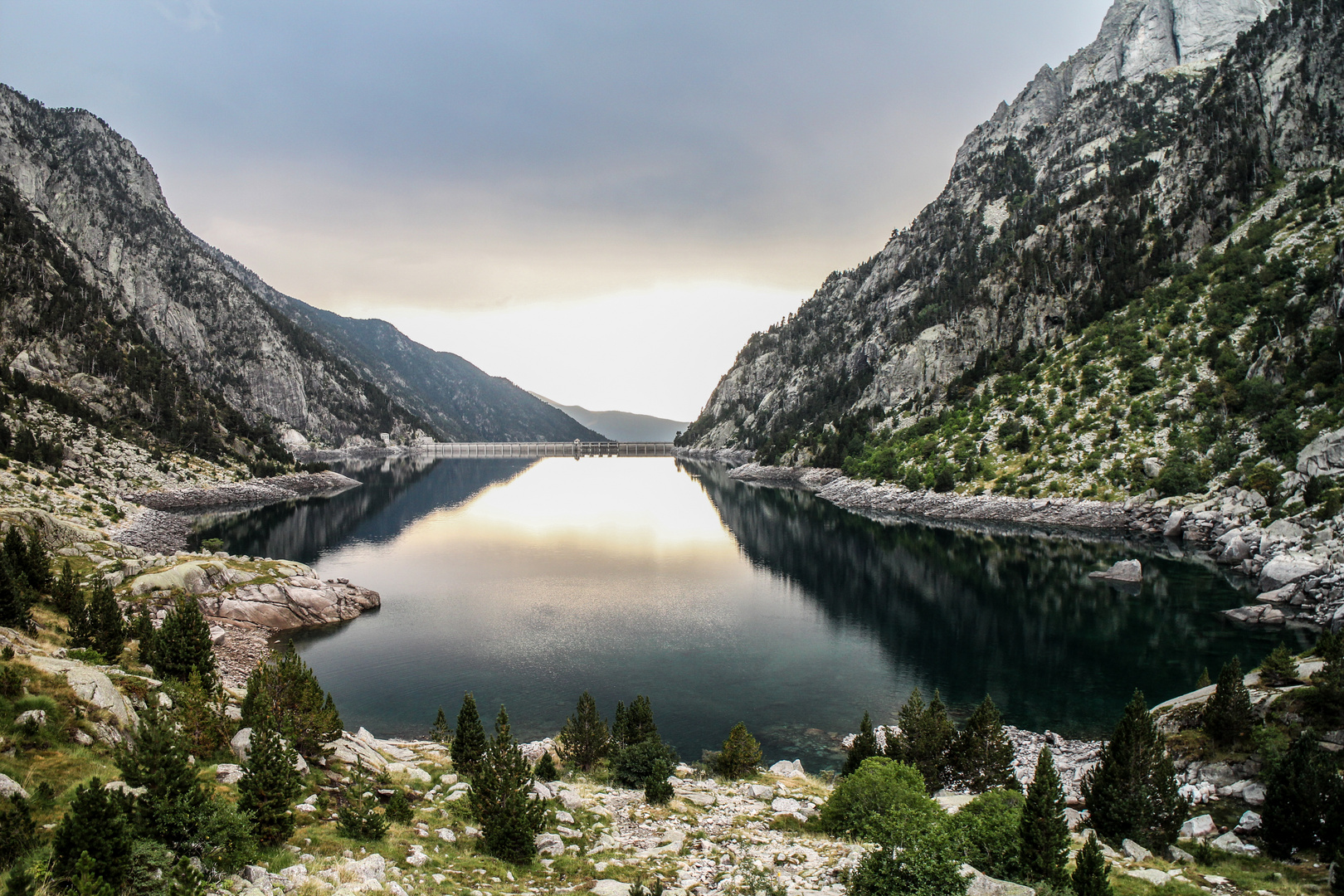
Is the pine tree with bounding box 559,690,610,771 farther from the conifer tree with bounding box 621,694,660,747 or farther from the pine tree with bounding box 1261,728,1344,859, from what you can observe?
the pine tree with bounding box 1261,728,1344,859

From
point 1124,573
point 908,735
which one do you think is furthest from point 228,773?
point 1124,573

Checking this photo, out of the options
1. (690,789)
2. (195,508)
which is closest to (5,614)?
(690,789)

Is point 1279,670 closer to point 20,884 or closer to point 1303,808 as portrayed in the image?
point 1303,808

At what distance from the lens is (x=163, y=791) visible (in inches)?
520

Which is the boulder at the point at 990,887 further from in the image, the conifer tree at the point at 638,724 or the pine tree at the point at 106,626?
the pine tree at the point at 106,626

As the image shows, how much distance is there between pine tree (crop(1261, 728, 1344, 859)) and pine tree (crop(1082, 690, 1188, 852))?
84.0 inches

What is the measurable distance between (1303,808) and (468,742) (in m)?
26.2

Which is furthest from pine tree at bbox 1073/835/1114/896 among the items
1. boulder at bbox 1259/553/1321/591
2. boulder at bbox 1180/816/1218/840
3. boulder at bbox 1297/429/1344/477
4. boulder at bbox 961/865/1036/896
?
boulder at bbox 1297/429/1344/477

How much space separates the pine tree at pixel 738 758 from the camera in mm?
28750

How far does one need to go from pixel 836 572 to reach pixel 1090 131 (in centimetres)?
15963

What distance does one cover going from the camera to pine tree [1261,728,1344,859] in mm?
19250

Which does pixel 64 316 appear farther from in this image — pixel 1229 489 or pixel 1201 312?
pixel 1201 312

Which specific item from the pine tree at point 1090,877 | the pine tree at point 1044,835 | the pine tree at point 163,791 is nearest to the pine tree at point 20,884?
the pine tree at point 163,791

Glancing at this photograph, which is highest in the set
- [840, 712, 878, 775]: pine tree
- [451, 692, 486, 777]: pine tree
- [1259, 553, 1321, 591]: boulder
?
[1259, 553, 1321, 591]: boulder
